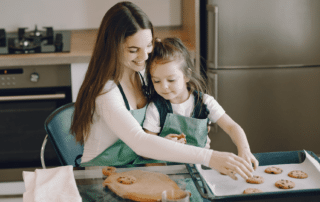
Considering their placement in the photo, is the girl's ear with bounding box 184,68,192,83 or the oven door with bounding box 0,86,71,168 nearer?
the girl's ear with bounding box 184,68,192,83

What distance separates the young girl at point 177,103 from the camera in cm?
131

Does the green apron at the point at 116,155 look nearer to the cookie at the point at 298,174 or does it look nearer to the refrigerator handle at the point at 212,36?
the cookie at the point at 298,174

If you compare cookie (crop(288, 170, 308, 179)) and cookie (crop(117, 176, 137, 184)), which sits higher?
cookie (crop(117, 176, 137, 184))

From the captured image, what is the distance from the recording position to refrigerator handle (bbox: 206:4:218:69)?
218 cm

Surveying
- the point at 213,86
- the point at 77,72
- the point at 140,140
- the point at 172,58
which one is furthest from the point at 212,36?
the point at 140,140

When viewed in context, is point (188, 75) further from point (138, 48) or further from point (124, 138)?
point (124, 138)

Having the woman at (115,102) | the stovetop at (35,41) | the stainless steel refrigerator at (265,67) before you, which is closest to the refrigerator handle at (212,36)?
the stainless steel refrigerator at (265,67)

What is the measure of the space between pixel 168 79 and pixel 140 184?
0.53m

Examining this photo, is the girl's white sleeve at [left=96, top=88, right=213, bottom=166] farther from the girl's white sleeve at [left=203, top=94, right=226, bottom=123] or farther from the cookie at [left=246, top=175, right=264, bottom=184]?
the girl's white sleeve at [left=203, top=94, right=226, bottom=123]

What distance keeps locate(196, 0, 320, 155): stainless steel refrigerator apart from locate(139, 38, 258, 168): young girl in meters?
0.87

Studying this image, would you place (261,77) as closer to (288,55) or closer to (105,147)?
(288,55)

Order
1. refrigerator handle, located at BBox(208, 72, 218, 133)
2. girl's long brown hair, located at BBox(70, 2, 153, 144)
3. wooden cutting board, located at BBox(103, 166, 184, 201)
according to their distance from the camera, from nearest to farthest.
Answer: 1. wooden cutting board, located at BBox(103, 166, 184, 201)
2. girl's long brown hair, located at BBox(70, 2, 153, 144)
3. refrigerator handle, located at BBox(208, 72, 218, 133)

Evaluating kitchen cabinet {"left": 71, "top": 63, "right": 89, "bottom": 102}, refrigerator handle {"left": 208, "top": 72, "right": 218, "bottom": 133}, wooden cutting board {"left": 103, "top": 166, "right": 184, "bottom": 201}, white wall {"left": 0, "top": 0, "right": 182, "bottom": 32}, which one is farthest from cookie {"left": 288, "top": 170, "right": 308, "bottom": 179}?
white wall {"left": 0, "top": 0, "right": 182, "bottom": 32}

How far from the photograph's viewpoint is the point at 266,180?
1.00 metres
